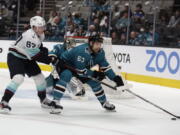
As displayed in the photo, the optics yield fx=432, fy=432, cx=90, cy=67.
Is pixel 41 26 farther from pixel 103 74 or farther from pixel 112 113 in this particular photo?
pixel 112 113

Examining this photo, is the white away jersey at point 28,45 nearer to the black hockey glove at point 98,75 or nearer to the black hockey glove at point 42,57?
the black hockey glove at point 42,57

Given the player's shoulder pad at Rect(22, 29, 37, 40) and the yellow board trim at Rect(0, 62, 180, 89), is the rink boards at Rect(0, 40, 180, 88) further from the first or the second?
the player's shoulder pad at Rect(22, 29, 37, 40)

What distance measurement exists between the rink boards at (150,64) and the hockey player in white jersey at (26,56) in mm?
3520

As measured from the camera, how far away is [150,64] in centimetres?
809

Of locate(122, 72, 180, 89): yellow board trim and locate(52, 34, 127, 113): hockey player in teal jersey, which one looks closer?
locate(52, 34, 127, 113): hockey player in teal jersey

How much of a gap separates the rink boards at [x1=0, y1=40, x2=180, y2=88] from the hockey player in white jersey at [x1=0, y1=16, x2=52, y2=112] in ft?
11.6

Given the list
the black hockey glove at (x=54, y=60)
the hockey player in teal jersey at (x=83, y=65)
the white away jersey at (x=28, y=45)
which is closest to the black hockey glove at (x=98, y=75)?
the hockey player in teal jersey at (x=83, y=65)

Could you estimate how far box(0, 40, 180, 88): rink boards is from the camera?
25.1 feet

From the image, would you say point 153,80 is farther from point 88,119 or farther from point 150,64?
point 88,119

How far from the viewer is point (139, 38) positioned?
8562 mm

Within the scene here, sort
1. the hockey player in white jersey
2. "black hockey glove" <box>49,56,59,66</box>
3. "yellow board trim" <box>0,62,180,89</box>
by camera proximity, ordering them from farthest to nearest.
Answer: "yellow board trim" <box>0,62,180,89</box>, "black hockey glove" <box>49,56,59,66</box>, the hockey player in white jersey

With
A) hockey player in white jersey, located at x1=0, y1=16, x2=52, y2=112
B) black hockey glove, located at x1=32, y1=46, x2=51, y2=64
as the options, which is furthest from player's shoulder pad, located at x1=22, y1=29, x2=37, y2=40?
black hockey glove, located at x1=32, y1=46, x2=51, y2=64

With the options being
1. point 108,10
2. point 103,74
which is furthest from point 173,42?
→ point 103,74

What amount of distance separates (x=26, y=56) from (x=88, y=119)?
3.11ft
